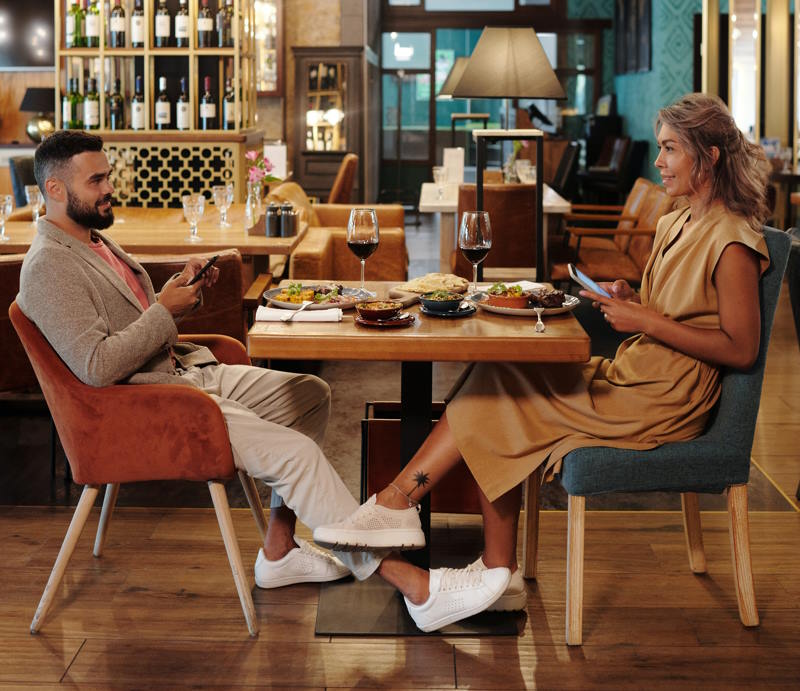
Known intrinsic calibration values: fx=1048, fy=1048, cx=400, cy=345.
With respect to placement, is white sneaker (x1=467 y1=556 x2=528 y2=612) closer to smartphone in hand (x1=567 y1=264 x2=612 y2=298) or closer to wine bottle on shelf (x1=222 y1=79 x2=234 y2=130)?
smartphone in hand (x1=567 y1=264 x2=612 y2=298)

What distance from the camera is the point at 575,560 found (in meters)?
2.60

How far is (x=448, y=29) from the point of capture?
15648 mm

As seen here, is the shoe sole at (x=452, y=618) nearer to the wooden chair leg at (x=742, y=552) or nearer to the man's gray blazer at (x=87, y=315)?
the wooden chair leg at (x=742, y=552)

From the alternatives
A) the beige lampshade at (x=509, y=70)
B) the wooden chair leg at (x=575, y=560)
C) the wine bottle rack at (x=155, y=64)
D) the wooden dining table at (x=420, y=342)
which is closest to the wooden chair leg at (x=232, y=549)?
the wooden dining table at (x=420, y=342)

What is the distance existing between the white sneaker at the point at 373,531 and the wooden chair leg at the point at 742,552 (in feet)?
2.64

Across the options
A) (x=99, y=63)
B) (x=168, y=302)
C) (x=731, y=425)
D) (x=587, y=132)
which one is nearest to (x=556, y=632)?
(x=731, y=425)

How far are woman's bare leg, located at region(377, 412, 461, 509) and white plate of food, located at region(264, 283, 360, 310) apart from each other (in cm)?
42

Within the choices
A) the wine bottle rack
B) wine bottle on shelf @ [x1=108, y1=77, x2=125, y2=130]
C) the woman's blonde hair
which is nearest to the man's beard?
the woman's blonde hair

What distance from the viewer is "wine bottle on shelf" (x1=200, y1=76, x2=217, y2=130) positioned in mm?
6323

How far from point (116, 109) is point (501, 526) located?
15.0 ft

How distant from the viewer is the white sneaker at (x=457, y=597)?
104 inches

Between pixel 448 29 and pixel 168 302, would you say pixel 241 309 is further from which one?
pixel 448 29

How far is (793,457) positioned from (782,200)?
220 inches

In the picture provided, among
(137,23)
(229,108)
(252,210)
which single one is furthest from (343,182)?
(252,210)
